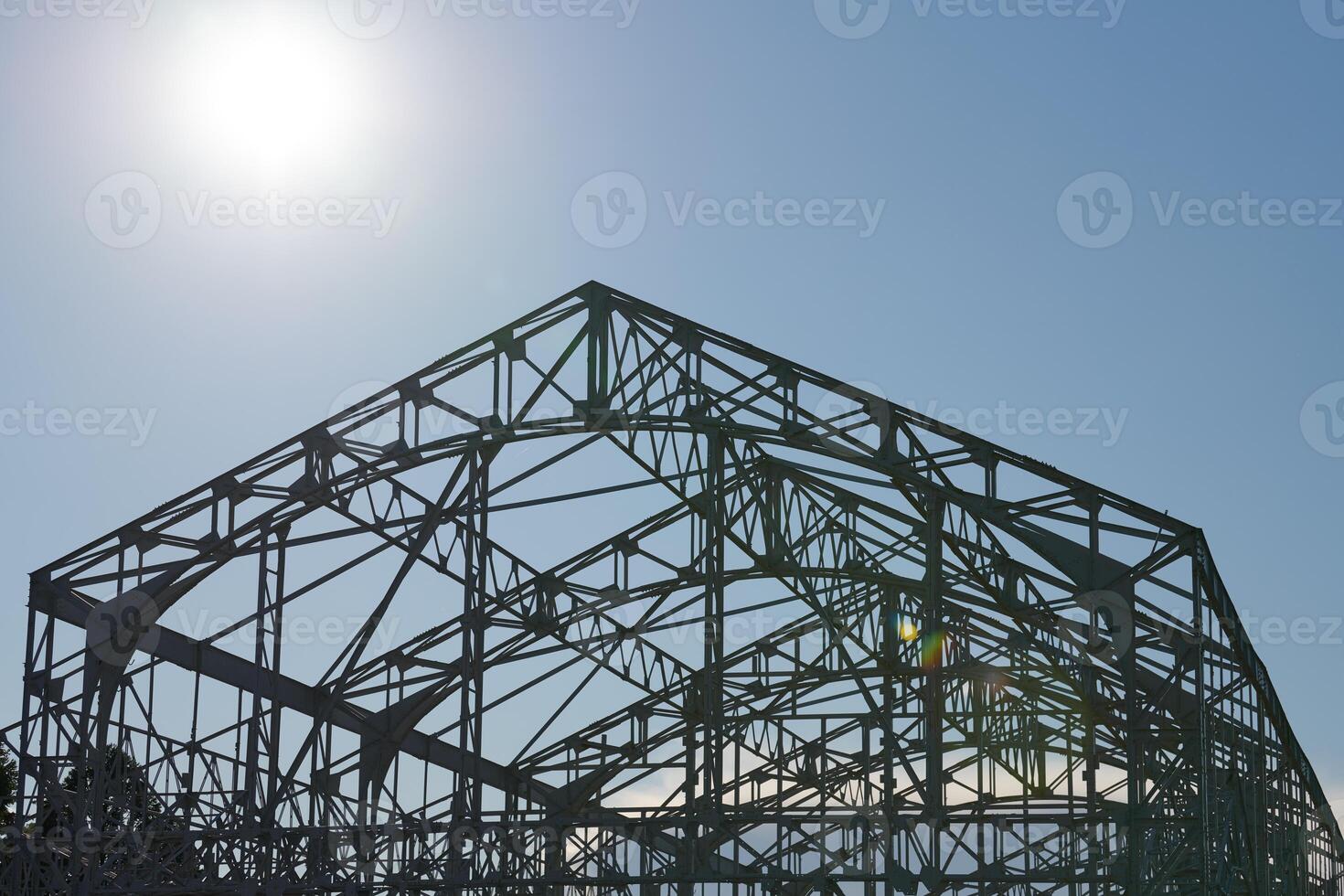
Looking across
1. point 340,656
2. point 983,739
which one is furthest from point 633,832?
point 983,739

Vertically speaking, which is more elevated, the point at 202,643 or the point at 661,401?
the point at 661,401

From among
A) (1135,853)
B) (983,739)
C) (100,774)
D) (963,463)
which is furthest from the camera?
(983,739)

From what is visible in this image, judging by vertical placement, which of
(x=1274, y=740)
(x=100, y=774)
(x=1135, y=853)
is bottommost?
(x=1135, y=853)

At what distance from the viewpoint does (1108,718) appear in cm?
2744

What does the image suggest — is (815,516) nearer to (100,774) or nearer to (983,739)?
(983,739)

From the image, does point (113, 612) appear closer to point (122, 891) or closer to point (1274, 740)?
point (122, 891)

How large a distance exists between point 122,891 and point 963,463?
521 inches

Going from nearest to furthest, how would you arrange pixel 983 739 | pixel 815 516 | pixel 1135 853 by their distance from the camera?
pixel 1135 853 → pixel 815 516 → pixel 983 739

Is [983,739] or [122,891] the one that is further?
[983,739]

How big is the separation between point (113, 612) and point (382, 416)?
4914 mm

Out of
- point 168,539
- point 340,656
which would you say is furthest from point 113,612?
point 340,656

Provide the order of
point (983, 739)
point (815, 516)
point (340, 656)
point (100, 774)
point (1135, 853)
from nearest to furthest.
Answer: point (1135, 853)
point (100, 774)
point (340, 656)
point (815, 516)
point (983, 739)

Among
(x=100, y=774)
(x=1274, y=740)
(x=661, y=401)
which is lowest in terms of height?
(x=100, y=774)

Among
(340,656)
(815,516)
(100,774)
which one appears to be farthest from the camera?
(815,516)
